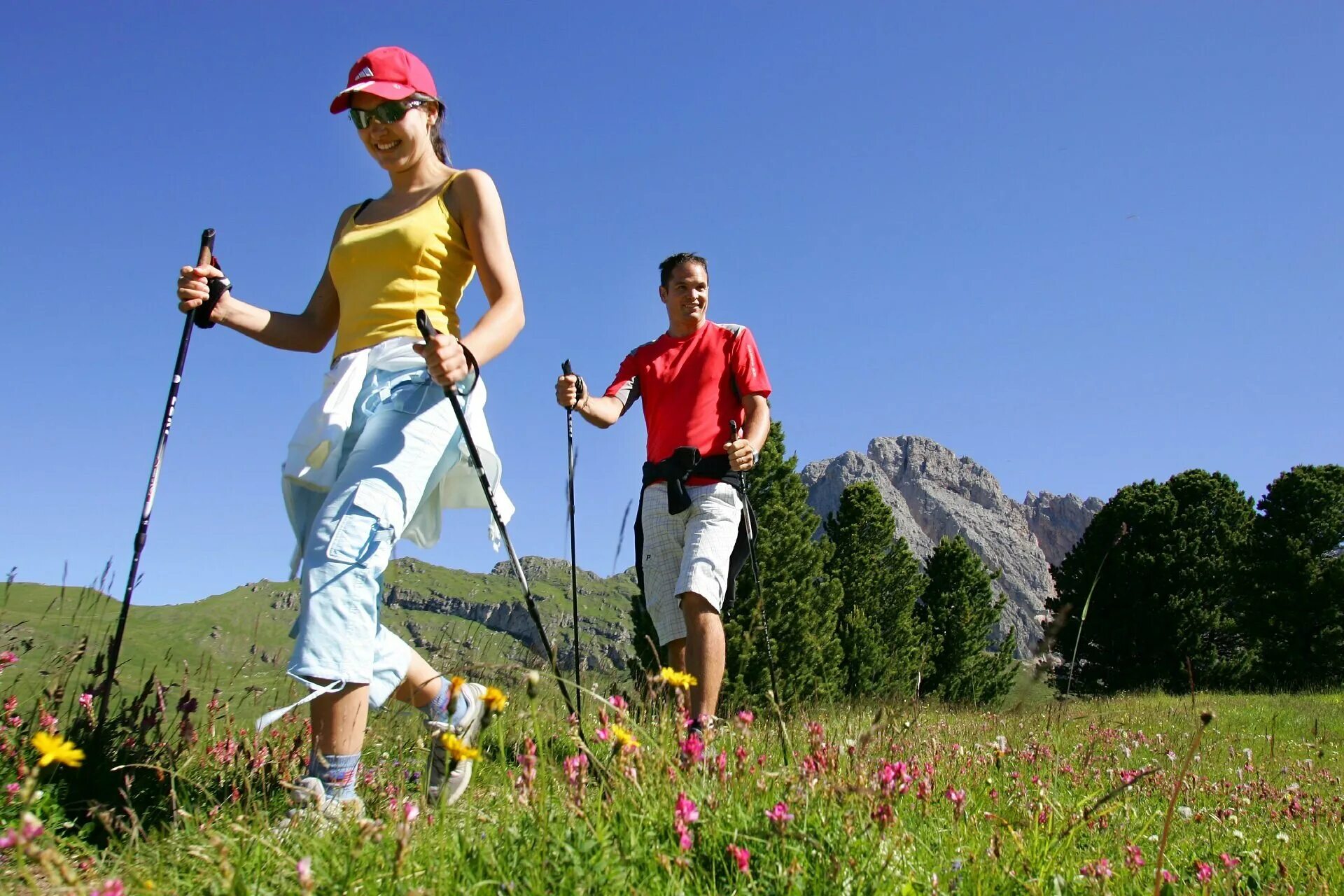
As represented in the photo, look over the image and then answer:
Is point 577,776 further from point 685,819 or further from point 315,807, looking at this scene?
point 315,807

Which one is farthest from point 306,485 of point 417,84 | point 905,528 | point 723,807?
point 905,528

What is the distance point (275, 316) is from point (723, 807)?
262 cm

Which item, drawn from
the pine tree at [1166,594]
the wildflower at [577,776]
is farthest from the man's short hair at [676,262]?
the pine tree at [1166,594]

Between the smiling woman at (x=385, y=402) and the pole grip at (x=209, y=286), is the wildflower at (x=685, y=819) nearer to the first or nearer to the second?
the smiling woman at (x=385, y=402)

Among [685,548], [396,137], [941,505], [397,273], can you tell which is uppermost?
[941,505]

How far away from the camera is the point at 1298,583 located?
40.2 metres

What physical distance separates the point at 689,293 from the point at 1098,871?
3.62 m

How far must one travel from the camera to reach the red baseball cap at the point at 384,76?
328 centimetres

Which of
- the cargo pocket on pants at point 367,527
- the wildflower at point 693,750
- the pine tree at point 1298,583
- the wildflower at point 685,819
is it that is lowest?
the wildflower at point 685,819

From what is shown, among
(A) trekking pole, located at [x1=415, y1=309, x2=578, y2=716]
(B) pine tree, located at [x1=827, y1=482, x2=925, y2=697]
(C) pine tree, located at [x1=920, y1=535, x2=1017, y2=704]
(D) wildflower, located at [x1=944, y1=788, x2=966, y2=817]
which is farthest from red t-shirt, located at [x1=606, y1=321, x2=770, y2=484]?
(C) pine tree, located at [x1=920, y1=535, x2=1017, y2=704]

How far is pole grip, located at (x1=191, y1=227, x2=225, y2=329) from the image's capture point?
340cm

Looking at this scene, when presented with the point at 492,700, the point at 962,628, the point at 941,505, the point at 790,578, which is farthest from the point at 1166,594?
the point at 941,505

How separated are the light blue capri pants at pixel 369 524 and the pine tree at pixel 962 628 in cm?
3624

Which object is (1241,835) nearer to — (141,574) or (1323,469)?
(141,574)
